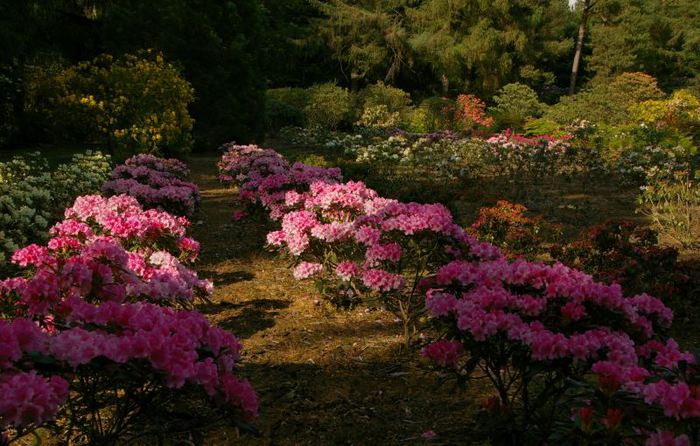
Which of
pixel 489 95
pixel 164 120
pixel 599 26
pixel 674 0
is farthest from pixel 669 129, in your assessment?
pixel 674 0

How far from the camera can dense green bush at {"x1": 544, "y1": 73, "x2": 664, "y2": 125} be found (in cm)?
1991

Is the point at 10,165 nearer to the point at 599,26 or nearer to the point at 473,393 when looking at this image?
the point at 473,393

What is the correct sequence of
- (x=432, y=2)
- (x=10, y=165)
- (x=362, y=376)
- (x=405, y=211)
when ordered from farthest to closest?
(x=432, y=2) < (x=10, y=165) < (x=405, y=211) < (x=362, y=376)

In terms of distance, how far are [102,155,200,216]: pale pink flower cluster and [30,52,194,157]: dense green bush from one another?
3178 mm

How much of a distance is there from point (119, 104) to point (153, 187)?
4.76 m

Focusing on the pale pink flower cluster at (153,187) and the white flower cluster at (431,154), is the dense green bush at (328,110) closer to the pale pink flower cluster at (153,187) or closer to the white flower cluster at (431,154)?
the white flower cluster at (431,154)

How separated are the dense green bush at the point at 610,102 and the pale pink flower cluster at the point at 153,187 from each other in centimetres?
1392

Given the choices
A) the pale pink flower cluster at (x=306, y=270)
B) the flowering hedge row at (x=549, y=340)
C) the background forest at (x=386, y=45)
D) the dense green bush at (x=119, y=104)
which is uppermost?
the background forest at (x=386, y=45)

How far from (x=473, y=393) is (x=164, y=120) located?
33.1ft

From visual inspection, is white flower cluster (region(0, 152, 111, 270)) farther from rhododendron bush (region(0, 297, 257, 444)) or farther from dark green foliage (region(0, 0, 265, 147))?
dark green foliage (region(0, 0, 265, 147))

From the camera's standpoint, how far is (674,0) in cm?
3459

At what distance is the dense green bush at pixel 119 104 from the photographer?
11102 millimetres

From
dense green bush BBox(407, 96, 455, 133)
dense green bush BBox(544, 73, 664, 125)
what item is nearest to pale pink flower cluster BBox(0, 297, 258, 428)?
dense green bush BBox(544, 73, 664, 125)

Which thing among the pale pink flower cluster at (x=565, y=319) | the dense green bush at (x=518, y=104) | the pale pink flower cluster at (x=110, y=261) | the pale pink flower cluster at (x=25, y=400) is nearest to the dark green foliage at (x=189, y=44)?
the pale pink flower cluster at (x=110, y=261)
